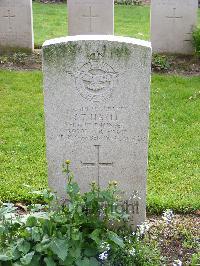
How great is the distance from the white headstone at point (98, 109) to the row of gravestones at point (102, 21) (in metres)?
5.66

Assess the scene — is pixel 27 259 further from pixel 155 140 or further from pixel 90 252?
pixel 155 140

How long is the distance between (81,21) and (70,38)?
594 cm

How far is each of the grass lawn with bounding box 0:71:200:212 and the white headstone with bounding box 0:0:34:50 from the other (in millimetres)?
1150

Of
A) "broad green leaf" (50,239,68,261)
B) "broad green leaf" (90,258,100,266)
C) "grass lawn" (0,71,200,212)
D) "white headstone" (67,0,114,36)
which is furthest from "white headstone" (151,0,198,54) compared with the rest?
"broad green leaf" (50,239,68,261)

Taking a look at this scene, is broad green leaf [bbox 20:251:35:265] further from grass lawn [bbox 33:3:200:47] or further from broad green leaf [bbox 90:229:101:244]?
grass lawn [bbox 33:3:200:47]

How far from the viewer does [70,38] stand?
159 inches

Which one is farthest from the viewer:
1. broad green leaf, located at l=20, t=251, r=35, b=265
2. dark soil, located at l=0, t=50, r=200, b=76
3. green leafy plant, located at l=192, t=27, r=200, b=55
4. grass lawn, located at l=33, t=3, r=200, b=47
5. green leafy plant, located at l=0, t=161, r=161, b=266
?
grass lawn, located at l=33, t=3, r=200, b=47

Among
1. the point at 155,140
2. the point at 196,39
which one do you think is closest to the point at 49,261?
the point at 155,140

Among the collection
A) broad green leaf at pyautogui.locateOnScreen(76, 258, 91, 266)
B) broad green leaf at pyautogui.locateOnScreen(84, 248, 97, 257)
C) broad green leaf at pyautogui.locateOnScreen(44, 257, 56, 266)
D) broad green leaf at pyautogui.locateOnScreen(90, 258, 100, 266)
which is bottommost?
broad green leaf at pyautogui.locateOnScreen(90, 258, 100, 266)

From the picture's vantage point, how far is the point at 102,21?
9750 millimetres

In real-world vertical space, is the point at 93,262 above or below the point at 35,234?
below

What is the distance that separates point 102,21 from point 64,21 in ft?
12.8

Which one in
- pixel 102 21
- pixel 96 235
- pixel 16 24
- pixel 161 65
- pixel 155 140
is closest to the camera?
pixel 96 235

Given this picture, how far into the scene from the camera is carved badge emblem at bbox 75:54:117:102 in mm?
4043
